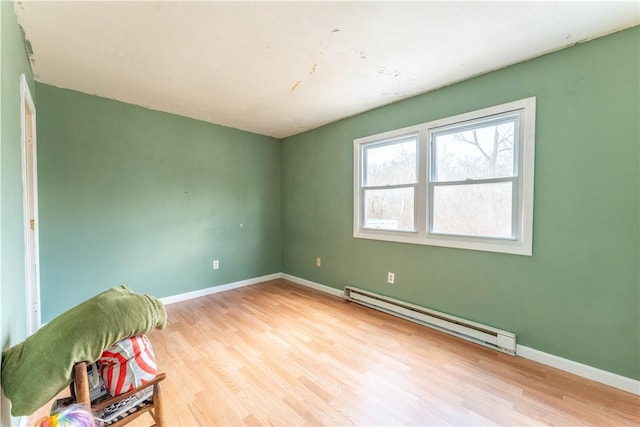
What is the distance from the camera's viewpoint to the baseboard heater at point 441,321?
2.12 meters

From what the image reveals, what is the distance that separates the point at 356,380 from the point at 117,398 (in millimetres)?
1362

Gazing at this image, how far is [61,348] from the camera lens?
0.94 m

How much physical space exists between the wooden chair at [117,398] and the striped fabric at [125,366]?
2cm

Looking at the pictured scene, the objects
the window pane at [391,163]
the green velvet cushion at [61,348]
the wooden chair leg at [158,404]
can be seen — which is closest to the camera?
the green velvet cushion at [61,348]

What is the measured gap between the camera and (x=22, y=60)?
1.76m

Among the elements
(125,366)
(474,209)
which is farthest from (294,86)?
(125,366)

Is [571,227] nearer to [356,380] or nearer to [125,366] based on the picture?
[356,380]

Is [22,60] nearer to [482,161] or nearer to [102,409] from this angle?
[102,409]

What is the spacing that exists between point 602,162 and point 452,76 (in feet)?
4.14

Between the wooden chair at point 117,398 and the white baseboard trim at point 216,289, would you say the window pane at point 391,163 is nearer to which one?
the white baseboard trim at point 216,289

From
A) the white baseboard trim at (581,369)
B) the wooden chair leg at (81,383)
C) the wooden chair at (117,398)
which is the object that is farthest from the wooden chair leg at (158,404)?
the white baseboard trim at (581,369)

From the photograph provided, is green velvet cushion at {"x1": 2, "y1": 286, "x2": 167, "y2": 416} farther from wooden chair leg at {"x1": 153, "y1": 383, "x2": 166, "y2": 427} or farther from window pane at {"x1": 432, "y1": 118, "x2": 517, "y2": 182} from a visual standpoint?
window pane at {"x1": 432, "y1": 118, "x2": 517, "y2": 182}

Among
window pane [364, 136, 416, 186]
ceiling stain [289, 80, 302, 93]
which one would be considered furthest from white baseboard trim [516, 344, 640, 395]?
ceiling stain [289, 80, 302, 93]

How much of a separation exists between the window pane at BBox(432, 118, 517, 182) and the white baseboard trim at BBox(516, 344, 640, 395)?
142 centimetres
